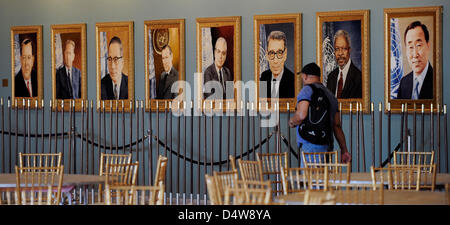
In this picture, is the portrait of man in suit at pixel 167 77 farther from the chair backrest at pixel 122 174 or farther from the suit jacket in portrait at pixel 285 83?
the chair backrest at pixel 122 174

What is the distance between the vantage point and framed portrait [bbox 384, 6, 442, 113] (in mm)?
10375

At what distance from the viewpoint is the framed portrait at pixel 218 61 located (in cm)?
1149

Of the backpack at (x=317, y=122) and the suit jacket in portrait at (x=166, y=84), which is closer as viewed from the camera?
the backpack at (x=317, y=122)

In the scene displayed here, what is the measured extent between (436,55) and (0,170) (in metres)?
7.75

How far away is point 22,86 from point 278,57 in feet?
15.9

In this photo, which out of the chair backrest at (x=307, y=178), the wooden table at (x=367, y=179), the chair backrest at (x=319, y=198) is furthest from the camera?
the wooden table at (x=367, y=179)

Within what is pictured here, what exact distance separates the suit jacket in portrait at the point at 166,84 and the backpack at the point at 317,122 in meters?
3.35

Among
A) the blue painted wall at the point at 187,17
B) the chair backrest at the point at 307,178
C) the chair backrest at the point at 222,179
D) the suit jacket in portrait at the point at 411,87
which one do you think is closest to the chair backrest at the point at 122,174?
the chair backrest at the point at 222,179

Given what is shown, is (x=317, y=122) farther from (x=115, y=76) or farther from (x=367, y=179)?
(x=115, y=76)

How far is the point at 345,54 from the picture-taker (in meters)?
10.9

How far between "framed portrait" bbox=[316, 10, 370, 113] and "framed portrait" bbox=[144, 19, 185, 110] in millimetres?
2342

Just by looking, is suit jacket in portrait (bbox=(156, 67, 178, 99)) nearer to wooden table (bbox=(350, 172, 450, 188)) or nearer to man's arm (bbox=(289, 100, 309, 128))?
man's arm (bbox=(289, 100, 309, 128))

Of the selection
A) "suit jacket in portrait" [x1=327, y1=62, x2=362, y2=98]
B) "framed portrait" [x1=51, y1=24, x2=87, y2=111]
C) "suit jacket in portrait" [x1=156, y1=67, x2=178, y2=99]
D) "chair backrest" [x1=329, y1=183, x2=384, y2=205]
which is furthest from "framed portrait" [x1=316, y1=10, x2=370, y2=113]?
"chair backrest" [x1=329, y1=183, x2=384, y2=205]
